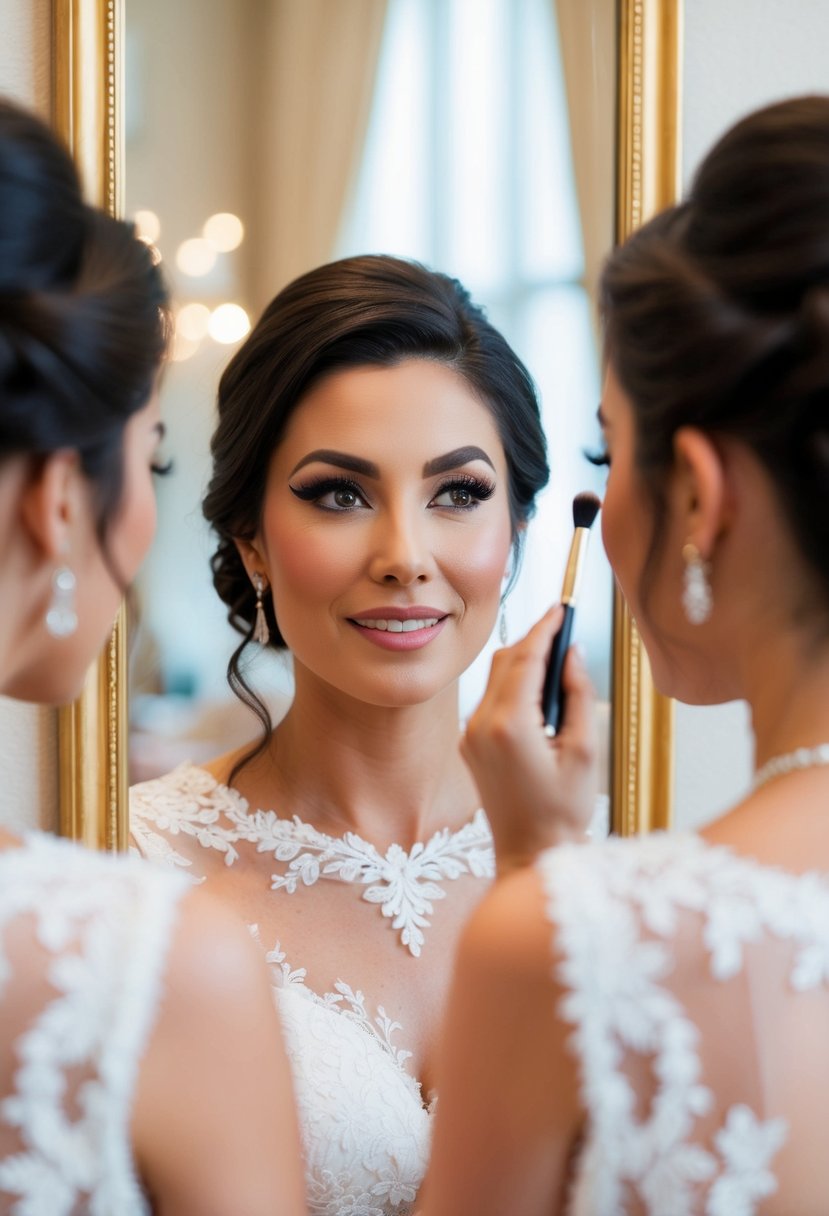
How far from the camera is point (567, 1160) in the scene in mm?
793

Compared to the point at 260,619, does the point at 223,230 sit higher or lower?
higher

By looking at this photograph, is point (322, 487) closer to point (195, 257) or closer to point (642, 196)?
point (195, 257)

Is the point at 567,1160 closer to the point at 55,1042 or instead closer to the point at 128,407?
the point at 55,1042

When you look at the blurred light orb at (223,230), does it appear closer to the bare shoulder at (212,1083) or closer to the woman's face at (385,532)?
the woman's face at (385,532)

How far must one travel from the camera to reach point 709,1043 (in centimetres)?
76

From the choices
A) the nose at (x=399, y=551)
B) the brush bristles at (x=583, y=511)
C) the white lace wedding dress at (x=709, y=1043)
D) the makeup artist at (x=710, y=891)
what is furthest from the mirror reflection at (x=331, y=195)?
the white lace wedding dress at (x=709, y=1043)

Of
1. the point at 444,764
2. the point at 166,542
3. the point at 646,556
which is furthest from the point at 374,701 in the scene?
the point at 646,556

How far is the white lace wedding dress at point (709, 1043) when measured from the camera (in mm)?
751

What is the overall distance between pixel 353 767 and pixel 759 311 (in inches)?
35.8

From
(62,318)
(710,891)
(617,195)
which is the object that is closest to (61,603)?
(62,318)

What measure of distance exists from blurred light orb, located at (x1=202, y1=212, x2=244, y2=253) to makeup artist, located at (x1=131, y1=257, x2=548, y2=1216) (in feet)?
0.38

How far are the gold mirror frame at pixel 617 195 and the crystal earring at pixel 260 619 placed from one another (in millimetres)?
156

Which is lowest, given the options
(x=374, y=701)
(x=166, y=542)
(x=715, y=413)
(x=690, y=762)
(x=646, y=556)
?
(x=690, y=762)

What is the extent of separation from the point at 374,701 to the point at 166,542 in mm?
323
